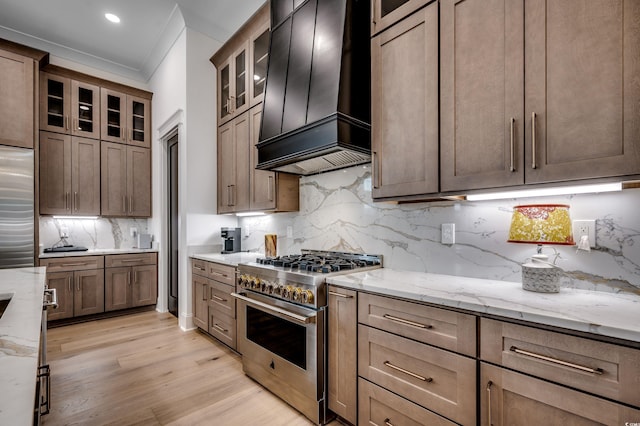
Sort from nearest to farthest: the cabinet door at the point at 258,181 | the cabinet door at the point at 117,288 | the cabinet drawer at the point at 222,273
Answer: the cabinet drawer at the point at 222,273, the cabinet door at the point at 258,181, the cabinet door at the point at 117,288

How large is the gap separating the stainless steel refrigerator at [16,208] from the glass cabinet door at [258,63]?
2651 mm

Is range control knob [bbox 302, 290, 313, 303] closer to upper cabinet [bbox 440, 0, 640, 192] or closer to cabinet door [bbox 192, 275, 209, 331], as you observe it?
upper cabinet [bbox 440, 0, 640, 192]

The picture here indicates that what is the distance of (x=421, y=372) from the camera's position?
1412 millimetres

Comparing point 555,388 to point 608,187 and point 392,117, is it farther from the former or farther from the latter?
point 392,117

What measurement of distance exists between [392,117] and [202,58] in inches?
115

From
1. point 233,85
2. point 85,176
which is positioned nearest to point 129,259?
point 85,176

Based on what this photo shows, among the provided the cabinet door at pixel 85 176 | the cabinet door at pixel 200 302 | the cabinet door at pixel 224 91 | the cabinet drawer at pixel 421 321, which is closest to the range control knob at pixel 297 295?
the cabinet drawer at pixel 421 321

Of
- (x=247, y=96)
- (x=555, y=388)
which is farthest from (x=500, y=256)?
(x=247, y=96)

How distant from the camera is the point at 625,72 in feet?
3.65

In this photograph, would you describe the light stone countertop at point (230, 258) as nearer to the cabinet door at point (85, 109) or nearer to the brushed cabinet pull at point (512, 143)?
the brushed cabinet pull at point (512, 143)

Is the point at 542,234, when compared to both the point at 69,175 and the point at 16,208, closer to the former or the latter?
the point at 16,208

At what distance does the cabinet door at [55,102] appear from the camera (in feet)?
12.5

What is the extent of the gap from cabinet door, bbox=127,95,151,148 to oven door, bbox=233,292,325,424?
3.35 metres

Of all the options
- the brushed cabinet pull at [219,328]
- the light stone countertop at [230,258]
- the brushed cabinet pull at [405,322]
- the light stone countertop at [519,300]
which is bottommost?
the brushed cabinet pull at [219,328]
